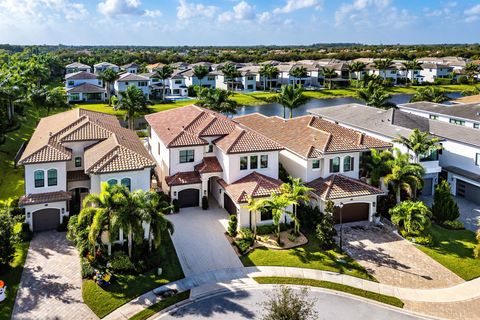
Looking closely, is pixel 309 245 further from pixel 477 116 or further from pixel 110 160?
pixel 477 116

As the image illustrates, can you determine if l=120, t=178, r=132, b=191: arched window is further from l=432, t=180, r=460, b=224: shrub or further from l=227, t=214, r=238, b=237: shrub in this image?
l=432, t=180, r=460, b=224: shrub

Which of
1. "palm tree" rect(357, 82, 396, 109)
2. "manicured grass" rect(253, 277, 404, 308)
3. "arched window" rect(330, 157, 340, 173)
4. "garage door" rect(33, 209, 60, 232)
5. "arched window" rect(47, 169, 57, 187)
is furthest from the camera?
"palm tree" rect(357, 82, 396, 109)

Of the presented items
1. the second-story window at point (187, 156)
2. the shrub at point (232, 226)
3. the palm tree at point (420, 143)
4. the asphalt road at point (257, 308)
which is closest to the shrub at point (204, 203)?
the second-story window at point (187, 156)

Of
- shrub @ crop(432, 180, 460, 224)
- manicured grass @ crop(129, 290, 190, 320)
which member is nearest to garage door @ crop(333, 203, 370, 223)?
shrub @ crop(432, 180, 460, 224)

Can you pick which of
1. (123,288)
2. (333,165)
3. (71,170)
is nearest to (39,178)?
(71,170)

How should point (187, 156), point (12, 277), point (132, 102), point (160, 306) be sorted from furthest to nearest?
point (132, 102)
point (187, 156)
point (12, 277)
point (160, 306)

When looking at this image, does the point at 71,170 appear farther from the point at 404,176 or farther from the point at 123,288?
the point at 404,176

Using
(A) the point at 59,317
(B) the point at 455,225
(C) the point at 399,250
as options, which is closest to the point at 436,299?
(C) the point at 399,250
